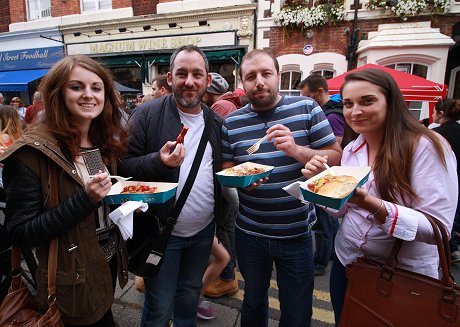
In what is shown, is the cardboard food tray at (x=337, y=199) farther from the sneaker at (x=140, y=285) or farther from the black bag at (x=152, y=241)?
the sneaker at (x=140, y=285)

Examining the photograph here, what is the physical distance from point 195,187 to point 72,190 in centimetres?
69

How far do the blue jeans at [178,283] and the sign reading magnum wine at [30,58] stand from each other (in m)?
12.3

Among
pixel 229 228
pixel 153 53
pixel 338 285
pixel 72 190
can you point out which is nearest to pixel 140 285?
pixel 229 228

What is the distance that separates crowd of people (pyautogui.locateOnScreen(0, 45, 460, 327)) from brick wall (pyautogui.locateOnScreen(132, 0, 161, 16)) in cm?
936

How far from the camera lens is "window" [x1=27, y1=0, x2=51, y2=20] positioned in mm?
11301

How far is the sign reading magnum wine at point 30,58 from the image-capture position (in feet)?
37.1

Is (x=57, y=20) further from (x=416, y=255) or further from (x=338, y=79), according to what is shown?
(x=416, y=255)

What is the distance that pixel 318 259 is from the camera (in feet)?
10.5

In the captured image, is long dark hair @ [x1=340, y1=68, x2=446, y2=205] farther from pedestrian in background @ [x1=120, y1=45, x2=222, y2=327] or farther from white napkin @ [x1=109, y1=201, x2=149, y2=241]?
white napkin @ [x1=109, y1=201, x2=149, y2=241]

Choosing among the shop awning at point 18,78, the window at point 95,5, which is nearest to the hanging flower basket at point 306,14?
the window at point 95,5

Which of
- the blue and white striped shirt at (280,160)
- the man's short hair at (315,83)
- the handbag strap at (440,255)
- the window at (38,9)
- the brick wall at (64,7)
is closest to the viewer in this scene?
the handbag strap at (440,255)

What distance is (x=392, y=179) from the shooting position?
131 cm

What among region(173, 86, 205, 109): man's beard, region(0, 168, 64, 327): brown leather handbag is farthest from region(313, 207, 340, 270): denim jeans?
region(0, 168, 64, 327): brown leather handbag

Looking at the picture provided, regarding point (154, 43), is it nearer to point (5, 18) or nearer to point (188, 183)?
point (5, 18)
